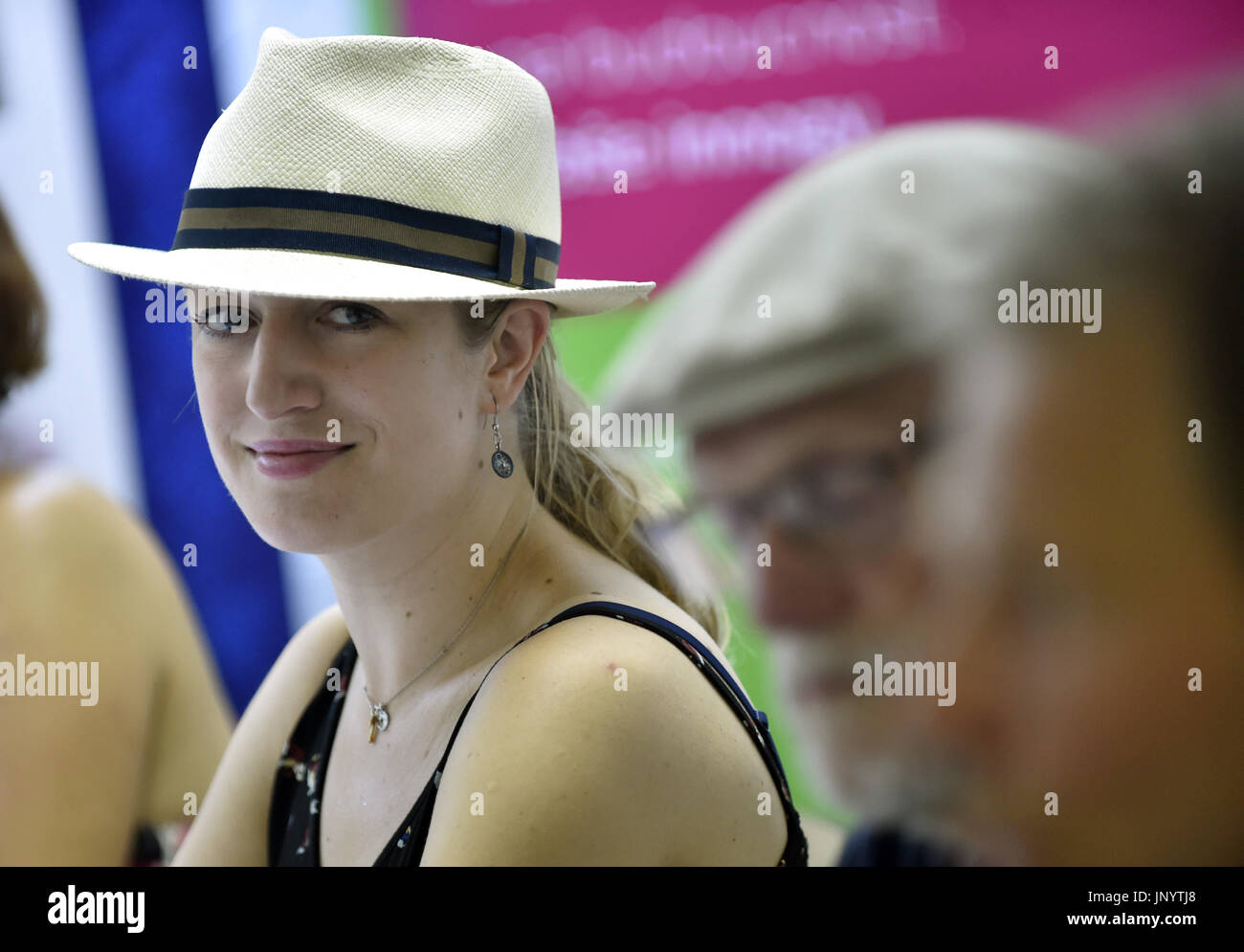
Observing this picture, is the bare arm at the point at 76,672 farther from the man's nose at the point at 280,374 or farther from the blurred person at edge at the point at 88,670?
the man's nose at the point at 280,374

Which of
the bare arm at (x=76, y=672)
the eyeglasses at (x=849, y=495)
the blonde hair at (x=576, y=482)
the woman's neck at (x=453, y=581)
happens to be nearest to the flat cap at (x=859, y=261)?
the eyeglasses at (x=849, y=495)

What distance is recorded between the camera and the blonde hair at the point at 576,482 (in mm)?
1274

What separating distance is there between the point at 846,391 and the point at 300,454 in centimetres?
99

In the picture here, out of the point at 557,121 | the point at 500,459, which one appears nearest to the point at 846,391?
the point at 557,121

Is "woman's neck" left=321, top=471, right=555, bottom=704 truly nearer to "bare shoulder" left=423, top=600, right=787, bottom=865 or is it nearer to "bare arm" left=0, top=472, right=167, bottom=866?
"bare shoulder" left=423, top=600, right=787, bottom=865

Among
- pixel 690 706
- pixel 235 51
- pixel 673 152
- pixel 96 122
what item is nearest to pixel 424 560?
pixel 690 706

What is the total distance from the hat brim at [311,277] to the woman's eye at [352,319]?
38 mm

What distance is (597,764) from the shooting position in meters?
1.01

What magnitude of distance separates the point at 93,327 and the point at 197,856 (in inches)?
51.3

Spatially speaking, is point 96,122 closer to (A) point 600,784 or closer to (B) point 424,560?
(B) point 424,560

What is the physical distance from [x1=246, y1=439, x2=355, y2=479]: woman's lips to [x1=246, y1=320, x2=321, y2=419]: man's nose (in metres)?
0.03

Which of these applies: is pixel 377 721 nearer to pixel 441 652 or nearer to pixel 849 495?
pixel 441 652

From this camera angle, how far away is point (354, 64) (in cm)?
114

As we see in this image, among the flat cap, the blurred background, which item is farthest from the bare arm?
the flat cap
